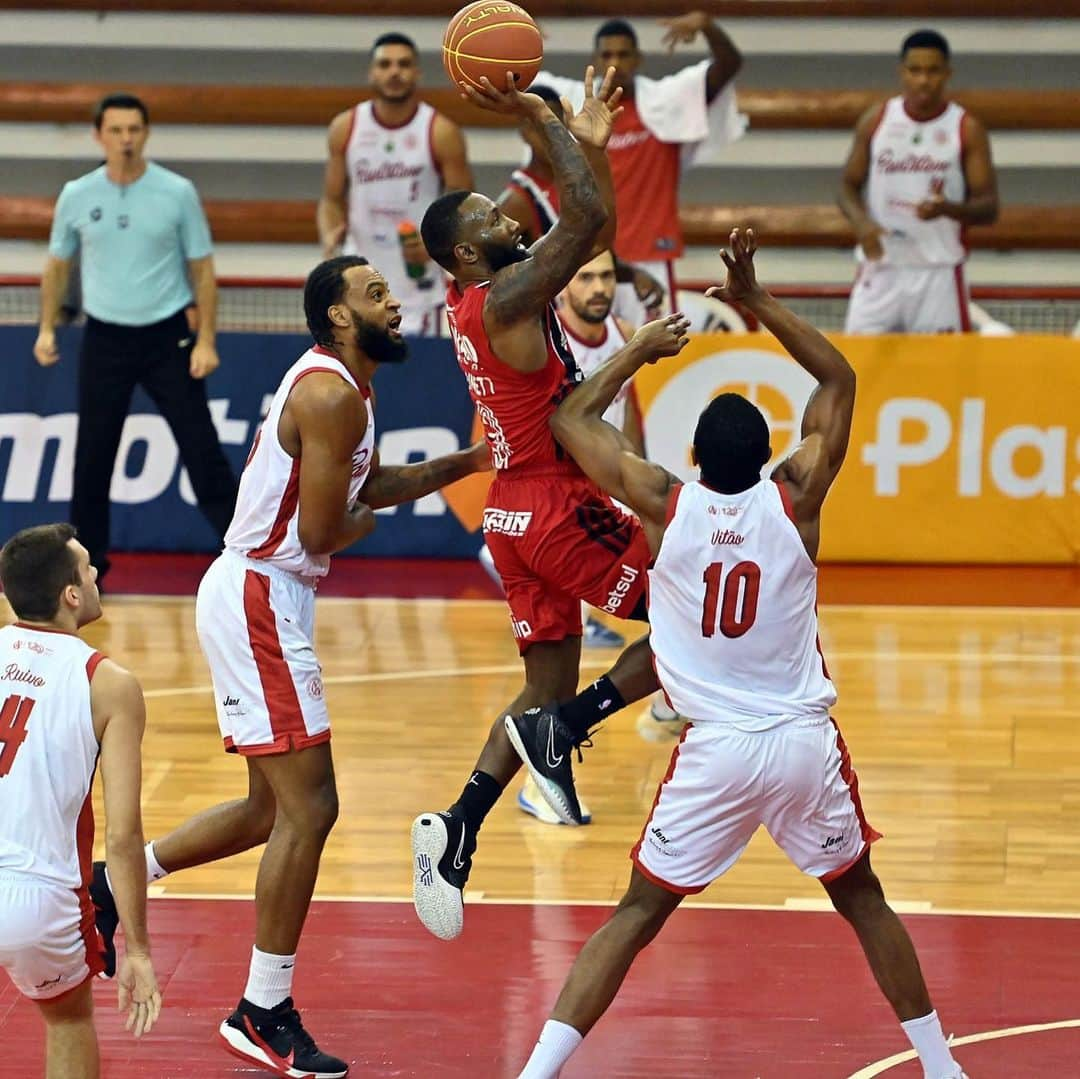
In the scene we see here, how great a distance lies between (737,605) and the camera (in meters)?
5.20

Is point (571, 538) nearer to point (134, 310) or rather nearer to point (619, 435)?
point (619, 435)

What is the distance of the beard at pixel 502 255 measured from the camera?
6.17 m

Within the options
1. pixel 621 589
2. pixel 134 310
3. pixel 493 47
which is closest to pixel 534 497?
pixel 621 589

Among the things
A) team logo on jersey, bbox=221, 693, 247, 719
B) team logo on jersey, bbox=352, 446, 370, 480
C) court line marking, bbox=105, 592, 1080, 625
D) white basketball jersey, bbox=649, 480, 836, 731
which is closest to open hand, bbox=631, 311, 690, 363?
white basketball jersey, bbox=649, 480, 836, 731

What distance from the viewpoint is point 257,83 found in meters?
15.8

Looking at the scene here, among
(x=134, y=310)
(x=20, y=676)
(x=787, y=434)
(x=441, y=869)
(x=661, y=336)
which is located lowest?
(x=441, y=869)

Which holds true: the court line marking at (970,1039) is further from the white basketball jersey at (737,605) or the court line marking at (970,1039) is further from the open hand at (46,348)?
the open hand at (46,348)

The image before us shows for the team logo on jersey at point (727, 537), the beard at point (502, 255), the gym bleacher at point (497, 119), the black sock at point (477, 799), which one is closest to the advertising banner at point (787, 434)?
the gym bleacher at point (497, 119)

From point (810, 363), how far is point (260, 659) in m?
1.70

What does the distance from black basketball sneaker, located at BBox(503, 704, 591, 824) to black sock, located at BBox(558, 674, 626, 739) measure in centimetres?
3

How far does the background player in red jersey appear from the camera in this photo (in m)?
5.93

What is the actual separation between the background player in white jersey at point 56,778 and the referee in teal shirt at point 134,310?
5761 mm

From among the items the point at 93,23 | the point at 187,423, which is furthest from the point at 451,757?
the point at 93,23

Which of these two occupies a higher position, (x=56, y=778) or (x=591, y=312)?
(x=591, y=312)
